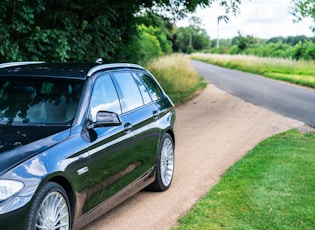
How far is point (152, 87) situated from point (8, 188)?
3782 mm

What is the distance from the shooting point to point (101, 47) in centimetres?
1606

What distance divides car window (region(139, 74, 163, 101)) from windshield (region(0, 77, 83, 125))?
180 centimetres

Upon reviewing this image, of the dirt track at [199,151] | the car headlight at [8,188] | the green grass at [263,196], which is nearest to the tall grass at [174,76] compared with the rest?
the dirt track at [199,151]

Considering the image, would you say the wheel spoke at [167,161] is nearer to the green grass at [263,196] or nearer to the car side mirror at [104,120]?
the green grass at [263,196]

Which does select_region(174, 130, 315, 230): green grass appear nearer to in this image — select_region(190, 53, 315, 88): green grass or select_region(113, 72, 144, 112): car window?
select_region(113, 72, 144, 112): car window

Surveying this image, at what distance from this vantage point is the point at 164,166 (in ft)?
25.2

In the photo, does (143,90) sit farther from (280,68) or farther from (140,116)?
(280,68)

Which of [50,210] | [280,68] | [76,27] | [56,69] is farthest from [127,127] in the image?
[280,68]

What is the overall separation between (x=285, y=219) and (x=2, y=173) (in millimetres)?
3241

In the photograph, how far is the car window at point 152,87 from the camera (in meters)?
7.57

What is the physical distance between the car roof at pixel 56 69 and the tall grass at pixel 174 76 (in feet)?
47.5

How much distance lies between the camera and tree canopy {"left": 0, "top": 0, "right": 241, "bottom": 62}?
41.8ft

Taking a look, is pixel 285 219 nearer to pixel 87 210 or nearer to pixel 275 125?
pixel 87 210

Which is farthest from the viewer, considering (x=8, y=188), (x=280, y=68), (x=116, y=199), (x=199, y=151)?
(x=280, y=68)
